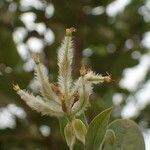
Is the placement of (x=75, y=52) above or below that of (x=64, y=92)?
above

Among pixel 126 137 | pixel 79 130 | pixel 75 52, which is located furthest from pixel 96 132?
pixel 75 52

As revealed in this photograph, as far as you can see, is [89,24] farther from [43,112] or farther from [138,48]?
[43,112]

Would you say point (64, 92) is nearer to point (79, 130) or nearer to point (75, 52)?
point (79, 130)

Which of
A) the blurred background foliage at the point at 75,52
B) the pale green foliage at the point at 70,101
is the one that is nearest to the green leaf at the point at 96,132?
the pale green foliage at the point at 70,101

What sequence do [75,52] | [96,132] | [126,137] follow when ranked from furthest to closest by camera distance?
1. [75,52]
2. [126,137]
3. [96,132]

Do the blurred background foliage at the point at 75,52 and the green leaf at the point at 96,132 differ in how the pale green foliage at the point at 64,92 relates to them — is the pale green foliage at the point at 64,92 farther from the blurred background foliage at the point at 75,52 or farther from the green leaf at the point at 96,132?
the blurred background foliage at the point at 75,52

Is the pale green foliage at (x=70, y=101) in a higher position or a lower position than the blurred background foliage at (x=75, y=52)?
lower

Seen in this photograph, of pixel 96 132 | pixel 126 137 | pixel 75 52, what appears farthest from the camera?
pixel 75 52

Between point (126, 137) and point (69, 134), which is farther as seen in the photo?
point (126, 137)

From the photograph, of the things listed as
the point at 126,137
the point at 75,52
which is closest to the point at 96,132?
the point at 126,137
